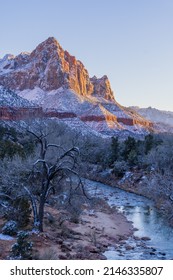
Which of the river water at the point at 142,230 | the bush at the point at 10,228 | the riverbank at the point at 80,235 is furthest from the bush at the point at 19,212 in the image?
the river water at the point at 142,230

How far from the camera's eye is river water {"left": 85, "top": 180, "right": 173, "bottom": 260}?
17.6 metres

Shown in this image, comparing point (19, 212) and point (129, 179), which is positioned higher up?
point (19, 212)

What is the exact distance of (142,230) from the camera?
76.5 ft

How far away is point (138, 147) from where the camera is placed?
A: 5294 cm

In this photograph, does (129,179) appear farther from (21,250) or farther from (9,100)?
(9,100)

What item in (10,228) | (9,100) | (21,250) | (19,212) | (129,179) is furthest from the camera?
(9,100)

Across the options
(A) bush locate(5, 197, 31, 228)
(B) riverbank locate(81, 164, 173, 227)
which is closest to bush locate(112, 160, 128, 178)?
(B) riverbank locate(81, 164, 173, 227)

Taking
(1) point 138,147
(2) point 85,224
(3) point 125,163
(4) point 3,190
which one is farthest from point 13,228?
(1) point 138,147

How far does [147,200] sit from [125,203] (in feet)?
8.89

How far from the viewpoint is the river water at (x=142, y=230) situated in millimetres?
17553

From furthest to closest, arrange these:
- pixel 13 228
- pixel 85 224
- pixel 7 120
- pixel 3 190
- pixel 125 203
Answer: pixel 7 120, pixel 125 203, pixel 85 224, pixel 3 190, pixel 13 228

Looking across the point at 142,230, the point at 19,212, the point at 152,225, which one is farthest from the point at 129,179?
the point at 19,212

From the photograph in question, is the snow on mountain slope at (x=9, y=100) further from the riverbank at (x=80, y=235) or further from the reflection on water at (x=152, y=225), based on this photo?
the riverbank at (x=80, y=235)
